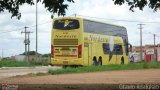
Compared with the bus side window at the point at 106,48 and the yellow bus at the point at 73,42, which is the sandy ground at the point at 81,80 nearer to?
the yellow bus at the point at 73,42

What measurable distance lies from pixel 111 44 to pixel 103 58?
1934 mm

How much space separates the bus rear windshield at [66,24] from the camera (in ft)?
118

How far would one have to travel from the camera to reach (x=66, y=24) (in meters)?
36.3

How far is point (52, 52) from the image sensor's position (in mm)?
37188

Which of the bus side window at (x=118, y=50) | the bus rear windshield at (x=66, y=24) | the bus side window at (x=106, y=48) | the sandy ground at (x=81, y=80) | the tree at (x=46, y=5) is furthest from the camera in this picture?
the bus side window at (x=118, y=50)

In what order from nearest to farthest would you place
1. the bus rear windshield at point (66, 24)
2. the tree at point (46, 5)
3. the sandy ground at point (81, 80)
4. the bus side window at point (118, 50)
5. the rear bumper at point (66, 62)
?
the tree at point (46, 5)
the sandy ground at point (81, 80)
the bus rear windshield at point (66, 24)
the rear bumper at point (66, 62)
the bus side window at point (118, 50)

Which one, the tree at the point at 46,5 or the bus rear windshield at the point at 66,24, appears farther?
the bus rear windshield at the point at 66,24

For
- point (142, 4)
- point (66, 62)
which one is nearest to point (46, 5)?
point (142, 4)

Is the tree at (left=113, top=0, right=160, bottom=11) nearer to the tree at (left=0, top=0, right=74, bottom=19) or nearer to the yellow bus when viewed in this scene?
the tree at (left=0, top=0, right=74, bottom=19)

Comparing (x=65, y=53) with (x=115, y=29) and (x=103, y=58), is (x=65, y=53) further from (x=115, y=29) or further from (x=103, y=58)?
(x=115, y=29)

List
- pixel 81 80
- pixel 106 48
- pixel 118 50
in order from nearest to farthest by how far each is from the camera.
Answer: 1. pixel 81 80
2. pixel 106 48
3. pixel 118 50

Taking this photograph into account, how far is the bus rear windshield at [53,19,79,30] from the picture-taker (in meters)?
36.1

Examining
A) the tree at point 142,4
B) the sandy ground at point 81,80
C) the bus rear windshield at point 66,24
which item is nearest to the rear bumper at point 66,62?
the bus rear windshield at point 66,24

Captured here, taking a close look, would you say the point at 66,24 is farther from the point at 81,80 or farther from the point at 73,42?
the point at 81,80
